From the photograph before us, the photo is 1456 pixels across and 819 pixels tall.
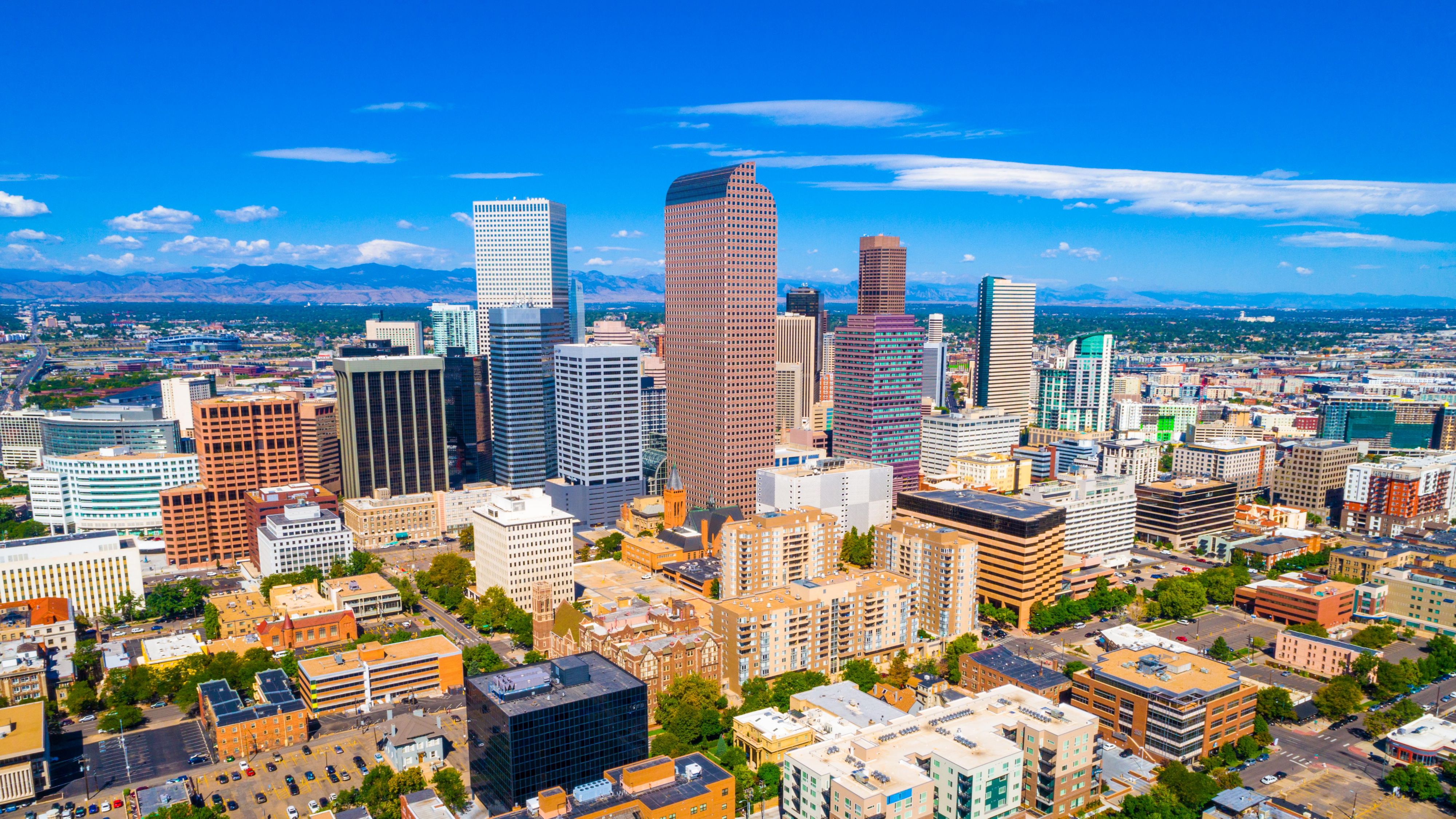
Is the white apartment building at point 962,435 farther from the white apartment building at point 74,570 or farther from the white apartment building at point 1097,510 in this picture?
the white apartment building at point 74,570

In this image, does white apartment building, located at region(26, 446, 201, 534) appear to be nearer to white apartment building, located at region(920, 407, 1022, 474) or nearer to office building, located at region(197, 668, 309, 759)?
office building, located at region(197, 668, 309, 759)

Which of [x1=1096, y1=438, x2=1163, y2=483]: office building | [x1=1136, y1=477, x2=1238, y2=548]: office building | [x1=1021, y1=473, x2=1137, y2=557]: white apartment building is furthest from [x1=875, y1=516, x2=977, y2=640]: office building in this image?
[x1=1096, y1=438, x2=1163, y2=483]: office building

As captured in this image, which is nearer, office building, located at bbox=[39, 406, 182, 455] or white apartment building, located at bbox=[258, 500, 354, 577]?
white apartment building, located at bbox=[258, 500, 354, 577]

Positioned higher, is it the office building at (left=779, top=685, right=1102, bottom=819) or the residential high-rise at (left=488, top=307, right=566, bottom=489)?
the residential high-rise at (left=488, top=307, right=566, bottom=489)

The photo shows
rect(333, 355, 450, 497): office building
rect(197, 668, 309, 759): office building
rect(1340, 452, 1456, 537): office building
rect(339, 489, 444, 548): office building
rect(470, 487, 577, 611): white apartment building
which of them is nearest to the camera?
rect(197, 668, 309, 759): office building

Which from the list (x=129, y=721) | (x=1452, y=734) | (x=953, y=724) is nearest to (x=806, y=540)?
(x=953, y=724)

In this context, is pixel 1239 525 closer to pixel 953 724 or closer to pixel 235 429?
pixel 953 724

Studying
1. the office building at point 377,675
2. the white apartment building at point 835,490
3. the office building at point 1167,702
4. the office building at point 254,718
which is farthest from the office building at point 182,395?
the office building at point 1167,702
